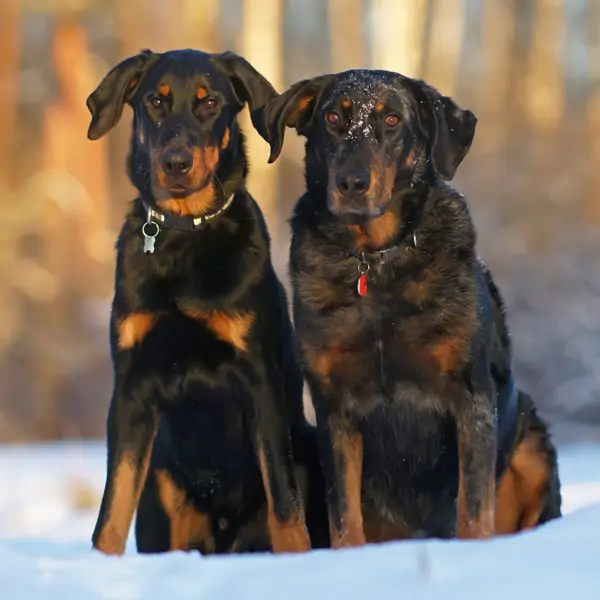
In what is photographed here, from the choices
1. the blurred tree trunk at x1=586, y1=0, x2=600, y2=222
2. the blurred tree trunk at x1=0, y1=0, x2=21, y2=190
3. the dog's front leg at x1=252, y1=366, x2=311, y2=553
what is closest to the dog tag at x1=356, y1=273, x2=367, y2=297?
the dog's front leg at x1=252, y1=366, x2=311, y2=553

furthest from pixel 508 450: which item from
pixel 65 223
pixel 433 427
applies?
pixel 65 223

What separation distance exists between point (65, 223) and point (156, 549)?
10329 millimetres

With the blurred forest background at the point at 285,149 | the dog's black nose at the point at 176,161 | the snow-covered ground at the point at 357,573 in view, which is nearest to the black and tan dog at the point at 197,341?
the dog's black nose at the point at 176,161

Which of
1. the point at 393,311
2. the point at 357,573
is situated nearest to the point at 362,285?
the point at 393,311

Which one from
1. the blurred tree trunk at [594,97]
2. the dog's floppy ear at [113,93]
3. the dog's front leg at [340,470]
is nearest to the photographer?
the dog's front leg at [340,470]

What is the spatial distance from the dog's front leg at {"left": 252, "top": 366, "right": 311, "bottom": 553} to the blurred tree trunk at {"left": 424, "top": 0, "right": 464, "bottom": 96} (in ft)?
33.4

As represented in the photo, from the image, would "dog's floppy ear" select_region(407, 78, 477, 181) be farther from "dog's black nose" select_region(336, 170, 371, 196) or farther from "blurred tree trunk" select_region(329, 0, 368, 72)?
"blurred tree trunk" select_region(329, 0, 368, 72)

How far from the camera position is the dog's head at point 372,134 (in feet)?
12.5

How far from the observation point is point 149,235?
414cm

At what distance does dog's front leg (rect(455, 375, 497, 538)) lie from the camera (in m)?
Result: 3.72

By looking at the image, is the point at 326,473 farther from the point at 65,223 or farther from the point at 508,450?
the point at 65,223

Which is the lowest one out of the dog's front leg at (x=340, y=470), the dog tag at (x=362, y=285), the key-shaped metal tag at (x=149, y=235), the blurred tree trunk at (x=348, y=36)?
the dog's front leg at (x=340, y=470)

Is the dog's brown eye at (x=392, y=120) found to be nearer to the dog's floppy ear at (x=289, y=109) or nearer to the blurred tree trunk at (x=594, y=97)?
the dog's floppy ear at (x=289, y=109)

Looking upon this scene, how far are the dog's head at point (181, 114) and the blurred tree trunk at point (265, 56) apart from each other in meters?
7.84
